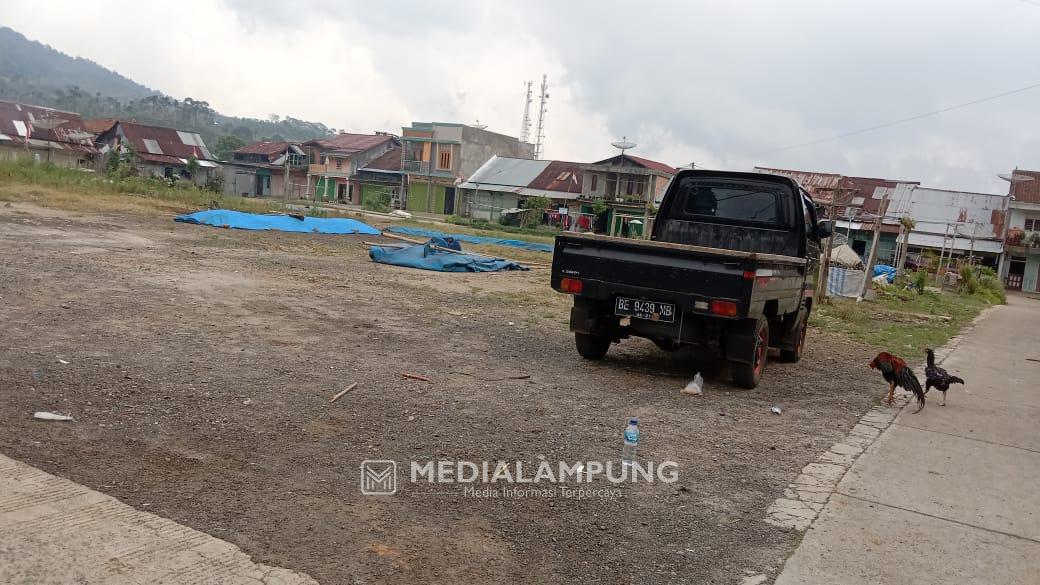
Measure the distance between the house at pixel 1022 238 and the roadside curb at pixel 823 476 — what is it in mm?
48089

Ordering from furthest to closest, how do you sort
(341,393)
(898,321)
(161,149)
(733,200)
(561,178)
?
1. (161,149)
2. (561,178)
3. (898,321)
4. (733,200)
5. (341,393)

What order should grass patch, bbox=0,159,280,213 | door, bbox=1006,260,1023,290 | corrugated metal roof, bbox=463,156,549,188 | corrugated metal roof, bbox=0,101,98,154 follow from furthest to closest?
1. corrugated metal roof, bbox=463,156,549,188
2. corrugated metal roof, bbox=0,101,98,154
3. door, bbox=1006,260,1023,290
4. grass patch, bbox=0,159,280,213

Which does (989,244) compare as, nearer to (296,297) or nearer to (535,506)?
(296,297)

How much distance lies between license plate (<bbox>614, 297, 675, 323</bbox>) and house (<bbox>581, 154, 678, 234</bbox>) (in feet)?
141

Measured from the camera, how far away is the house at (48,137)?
2048 inches

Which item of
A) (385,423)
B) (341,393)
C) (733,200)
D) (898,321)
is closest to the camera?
(385,423)

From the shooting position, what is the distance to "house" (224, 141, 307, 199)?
66.2 metres

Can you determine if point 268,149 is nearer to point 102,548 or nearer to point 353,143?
point 353,143

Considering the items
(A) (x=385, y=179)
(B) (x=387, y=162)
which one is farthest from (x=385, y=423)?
(B) (x=387, y=162)

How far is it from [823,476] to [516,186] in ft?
173

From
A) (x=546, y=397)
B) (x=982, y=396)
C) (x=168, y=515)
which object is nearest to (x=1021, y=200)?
(x=982, y=396)

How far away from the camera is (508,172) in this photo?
196ft

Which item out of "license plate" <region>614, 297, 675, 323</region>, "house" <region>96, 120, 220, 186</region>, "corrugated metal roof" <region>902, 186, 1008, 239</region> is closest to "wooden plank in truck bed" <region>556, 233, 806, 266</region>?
"license plate" <region>614, 297, 675, 323</region>

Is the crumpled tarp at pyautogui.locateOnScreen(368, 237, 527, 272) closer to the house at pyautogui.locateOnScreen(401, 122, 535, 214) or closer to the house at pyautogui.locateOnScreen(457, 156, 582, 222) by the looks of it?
the house at pyautogui.locateOnScreen(457, 156, 582, 222)
